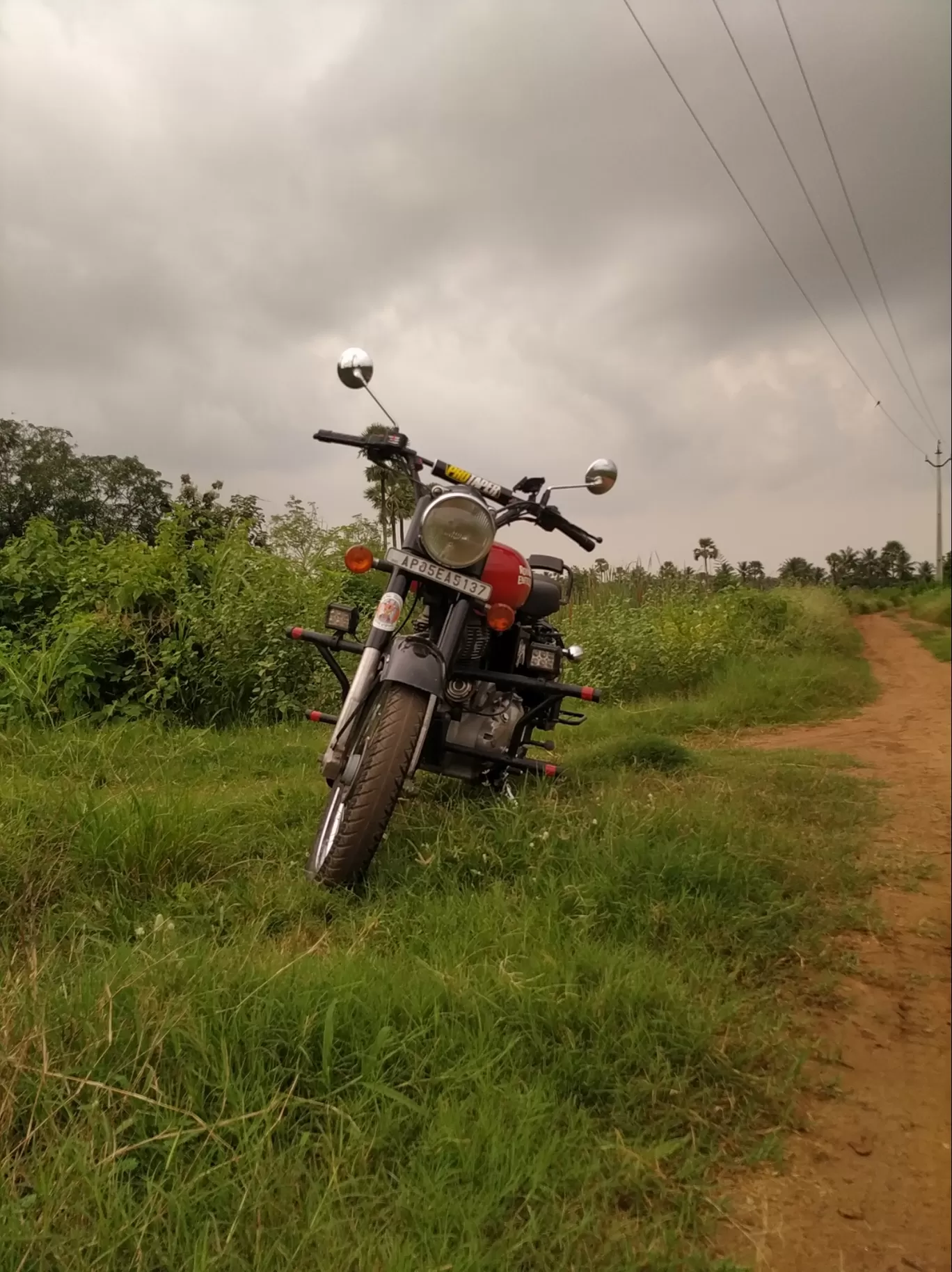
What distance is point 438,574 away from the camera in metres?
2.82

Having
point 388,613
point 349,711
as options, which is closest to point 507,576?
point 388,613

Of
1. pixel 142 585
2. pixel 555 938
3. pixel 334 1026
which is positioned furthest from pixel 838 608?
pixel 142 585

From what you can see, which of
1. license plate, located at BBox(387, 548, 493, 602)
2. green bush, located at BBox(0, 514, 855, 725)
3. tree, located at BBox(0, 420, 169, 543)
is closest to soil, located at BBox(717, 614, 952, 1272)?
license plate, located at BBox(387, 548, 493, 602)

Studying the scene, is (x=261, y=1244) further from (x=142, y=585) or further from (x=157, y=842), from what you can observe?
(x=142, y=585)

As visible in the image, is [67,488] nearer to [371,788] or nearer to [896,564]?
[371,788]

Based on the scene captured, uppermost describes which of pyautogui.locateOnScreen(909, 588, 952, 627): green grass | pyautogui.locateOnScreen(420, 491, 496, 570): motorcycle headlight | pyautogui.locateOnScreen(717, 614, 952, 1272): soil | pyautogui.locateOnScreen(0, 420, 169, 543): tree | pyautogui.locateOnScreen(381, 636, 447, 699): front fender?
pyautogui.locateOnScreen(0, 420, 169, 543): tree

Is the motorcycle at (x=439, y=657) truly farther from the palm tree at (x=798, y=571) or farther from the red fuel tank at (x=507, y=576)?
the palm tree at (x=798, y=571)

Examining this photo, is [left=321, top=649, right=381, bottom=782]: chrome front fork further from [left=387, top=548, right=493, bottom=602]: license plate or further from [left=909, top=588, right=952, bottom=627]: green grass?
[left=909, top=588, right=952, bottom=627]: green grass

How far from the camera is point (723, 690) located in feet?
20.2

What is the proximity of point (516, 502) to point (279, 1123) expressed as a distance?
222 centimetres

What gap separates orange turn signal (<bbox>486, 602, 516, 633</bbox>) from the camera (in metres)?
2.96

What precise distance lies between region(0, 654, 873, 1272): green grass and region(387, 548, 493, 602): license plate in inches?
31.4

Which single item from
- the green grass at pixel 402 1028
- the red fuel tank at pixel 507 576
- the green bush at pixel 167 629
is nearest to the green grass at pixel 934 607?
the green grass at pixel 402 1028

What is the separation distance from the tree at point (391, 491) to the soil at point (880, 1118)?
6.24 ft
